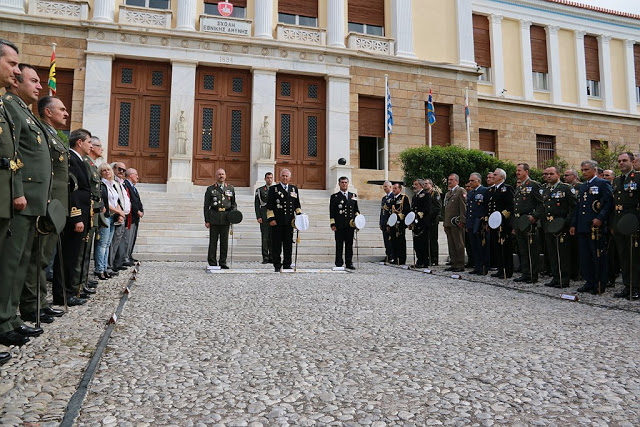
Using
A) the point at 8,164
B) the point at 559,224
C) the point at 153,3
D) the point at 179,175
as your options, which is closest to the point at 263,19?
the point at 153,3

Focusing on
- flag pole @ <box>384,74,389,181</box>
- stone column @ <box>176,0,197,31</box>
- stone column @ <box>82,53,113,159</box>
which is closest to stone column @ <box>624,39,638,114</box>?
flag pole @ <box>384,74,389,181</box>

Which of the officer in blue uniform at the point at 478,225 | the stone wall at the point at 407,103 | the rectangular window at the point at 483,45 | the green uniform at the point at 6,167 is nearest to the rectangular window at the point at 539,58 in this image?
the rectangular window at the point at 483,45

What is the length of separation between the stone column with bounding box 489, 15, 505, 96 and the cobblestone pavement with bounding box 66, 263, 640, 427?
21751 mm

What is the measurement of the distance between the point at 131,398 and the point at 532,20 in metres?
29.2

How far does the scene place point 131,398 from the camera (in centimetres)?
230

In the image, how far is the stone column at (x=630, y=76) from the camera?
90.1 feet

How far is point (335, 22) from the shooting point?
64.2 ft

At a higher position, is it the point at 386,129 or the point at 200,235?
the point at 386,129

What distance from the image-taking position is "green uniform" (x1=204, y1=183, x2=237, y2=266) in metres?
8.97

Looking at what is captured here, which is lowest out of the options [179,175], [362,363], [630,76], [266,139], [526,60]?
[362,363]

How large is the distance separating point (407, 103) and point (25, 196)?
60.3 ft

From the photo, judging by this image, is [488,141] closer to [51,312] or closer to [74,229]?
[74,229]

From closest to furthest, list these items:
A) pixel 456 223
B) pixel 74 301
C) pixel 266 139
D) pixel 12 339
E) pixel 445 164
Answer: pixel 12 339, pixel 74 301, pixel 456 223, pixel 445 164, pixel 266 139

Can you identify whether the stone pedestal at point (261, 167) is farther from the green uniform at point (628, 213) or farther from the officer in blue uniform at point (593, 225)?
the green uniform at point (628, 213)
